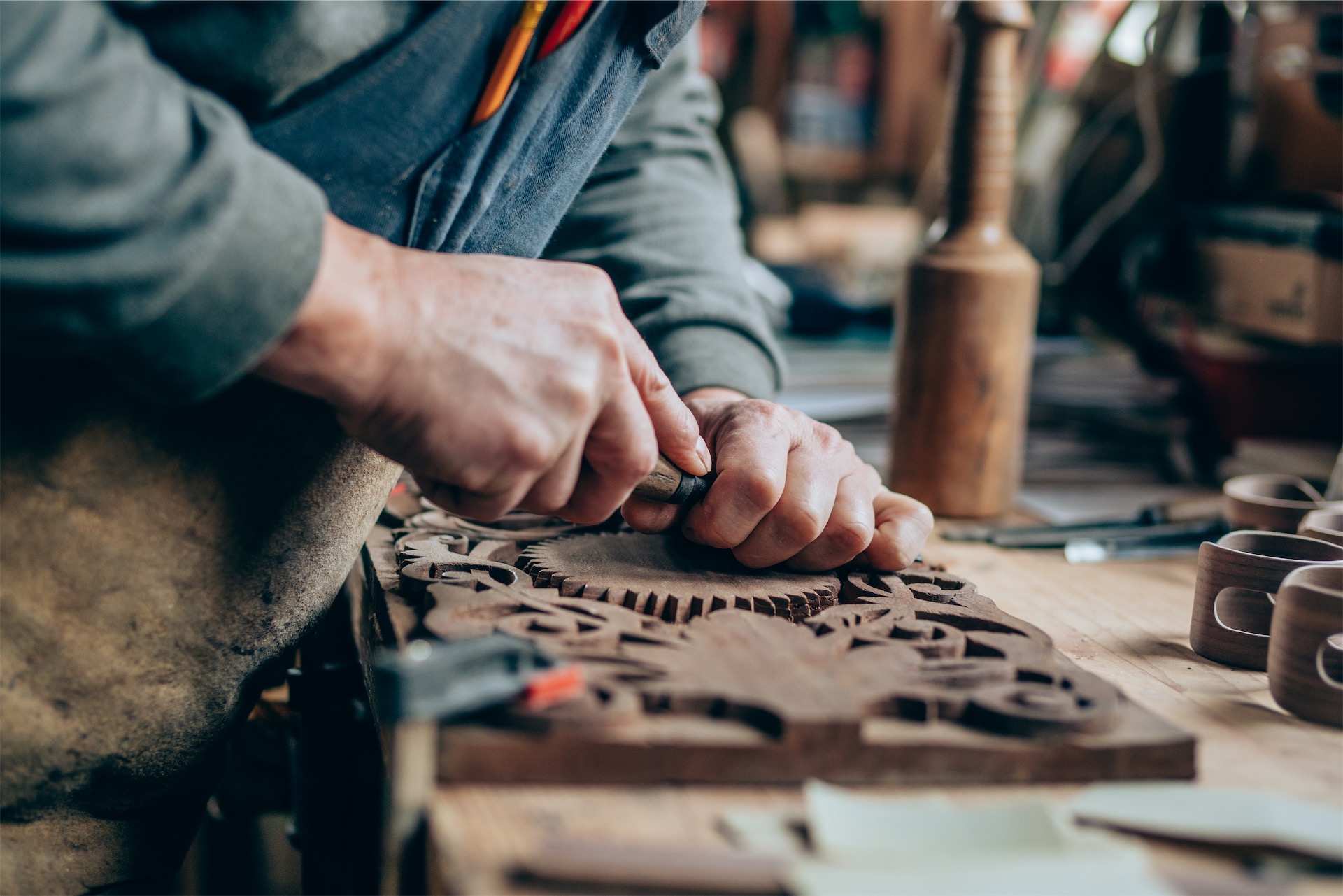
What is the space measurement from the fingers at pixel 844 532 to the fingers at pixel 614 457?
6.5 inches

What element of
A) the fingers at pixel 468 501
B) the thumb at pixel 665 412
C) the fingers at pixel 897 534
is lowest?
the fingers at pixel 897 534

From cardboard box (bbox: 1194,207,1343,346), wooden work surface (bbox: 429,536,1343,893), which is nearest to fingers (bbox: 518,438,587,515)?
wooden work surface (bbox: 429,536,1343,893)

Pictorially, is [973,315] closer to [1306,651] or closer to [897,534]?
[897,534]

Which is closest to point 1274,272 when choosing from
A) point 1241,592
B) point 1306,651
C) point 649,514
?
point 1241,592

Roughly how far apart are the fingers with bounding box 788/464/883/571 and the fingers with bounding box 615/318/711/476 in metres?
0.11

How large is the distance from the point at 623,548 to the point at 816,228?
9.62 ft

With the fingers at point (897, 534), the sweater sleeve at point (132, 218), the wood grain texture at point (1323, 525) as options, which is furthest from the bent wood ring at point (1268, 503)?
the sweater sleeve at point (132, 218)

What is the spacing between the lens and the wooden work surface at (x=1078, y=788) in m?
0.51

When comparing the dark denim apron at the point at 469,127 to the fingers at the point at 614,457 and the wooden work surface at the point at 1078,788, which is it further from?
the wooden work surface at the point at 1078,788

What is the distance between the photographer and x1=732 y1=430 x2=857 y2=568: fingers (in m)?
0.83

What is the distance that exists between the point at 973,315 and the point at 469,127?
0.68 metres

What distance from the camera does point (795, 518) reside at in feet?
2.73

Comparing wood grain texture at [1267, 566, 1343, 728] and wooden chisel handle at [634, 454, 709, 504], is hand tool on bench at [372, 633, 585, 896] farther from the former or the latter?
wood grain texture at [1267, 566, 1343, 728]

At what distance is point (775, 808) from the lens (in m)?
0.55
